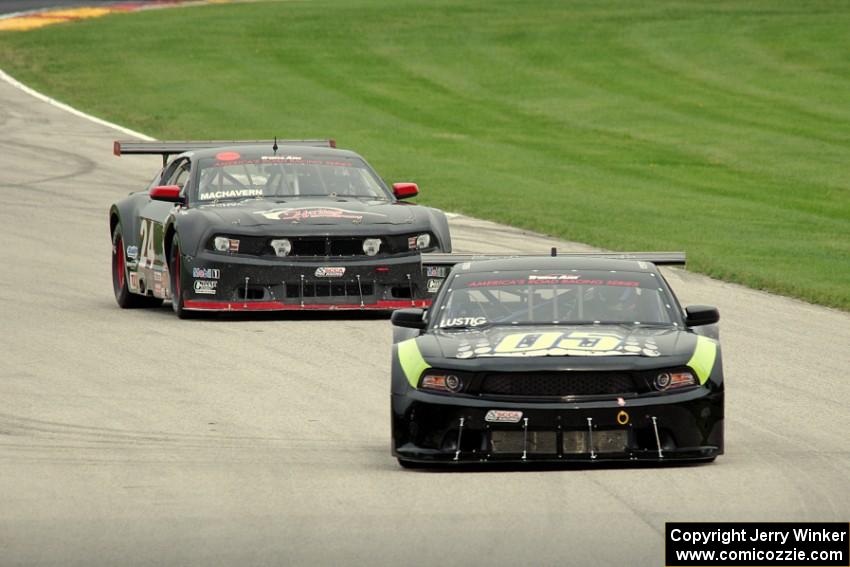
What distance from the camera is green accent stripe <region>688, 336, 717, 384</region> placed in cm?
962

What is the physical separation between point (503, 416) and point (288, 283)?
612 centimetres

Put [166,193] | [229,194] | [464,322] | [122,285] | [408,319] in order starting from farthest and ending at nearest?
[122,285] → [229,194] → [166,193] → [464,322] → [408,319]

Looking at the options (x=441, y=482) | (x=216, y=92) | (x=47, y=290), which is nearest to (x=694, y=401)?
(x=441, y=482)

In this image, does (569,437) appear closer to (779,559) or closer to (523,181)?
(779,559)

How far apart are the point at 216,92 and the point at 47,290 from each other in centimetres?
2287

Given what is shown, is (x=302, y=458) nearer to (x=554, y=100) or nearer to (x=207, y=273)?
(x=207, y=273)

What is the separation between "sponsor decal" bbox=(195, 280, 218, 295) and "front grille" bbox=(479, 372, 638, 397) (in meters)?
6.19

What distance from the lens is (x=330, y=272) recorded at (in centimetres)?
1538

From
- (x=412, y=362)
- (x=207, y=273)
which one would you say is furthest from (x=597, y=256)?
(x=207, y=273)

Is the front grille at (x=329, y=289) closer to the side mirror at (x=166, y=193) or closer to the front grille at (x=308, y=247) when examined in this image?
the front grille at (x=308, y=247)

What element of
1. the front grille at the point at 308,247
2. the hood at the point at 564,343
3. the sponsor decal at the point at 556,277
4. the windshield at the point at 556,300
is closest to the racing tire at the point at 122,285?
the front grille at the point at 308,247

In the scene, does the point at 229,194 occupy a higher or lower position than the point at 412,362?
lower

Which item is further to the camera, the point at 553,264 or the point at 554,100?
the point at 554,100

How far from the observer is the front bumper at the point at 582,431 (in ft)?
30.9
